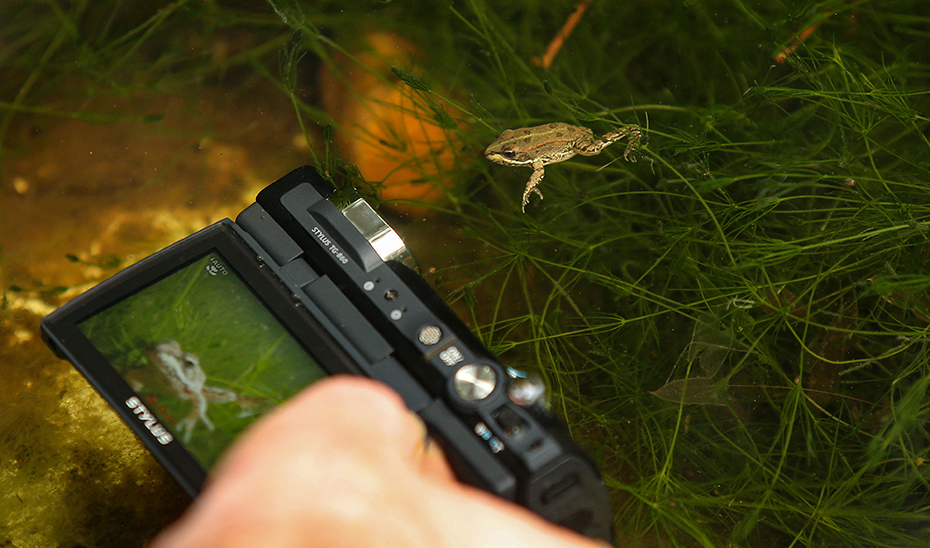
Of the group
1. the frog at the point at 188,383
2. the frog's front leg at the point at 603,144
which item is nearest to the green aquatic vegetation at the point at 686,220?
the frog's front leg at the point at 603,144

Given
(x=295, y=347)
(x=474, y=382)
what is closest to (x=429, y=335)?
(x=474, y=382)

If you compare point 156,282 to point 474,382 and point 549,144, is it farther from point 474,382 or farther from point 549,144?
point 549,144

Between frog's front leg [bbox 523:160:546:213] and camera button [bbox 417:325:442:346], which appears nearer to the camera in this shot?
camera button [bbox 417:325:442:346]

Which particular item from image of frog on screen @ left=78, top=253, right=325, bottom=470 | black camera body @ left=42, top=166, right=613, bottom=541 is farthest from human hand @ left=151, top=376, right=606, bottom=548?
image of frog on screen @ left=78, top=253, right=325, bottom=470

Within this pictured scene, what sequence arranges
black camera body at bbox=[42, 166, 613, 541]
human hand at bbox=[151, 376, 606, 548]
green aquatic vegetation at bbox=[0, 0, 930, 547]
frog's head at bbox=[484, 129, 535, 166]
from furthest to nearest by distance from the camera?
frog's head at bbox=[484, 129, 535, 166]
green aquatic vegetation at bbox=[0, 0, 930, 547]
black camera body at bbox=[42, 166, 613, 541]
human hand at bbox=[151, 376, 606, 548]

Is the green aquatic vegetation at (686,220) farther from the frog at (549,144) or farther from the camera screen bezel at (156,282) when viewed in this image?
the camera screen bezel at (156,282)

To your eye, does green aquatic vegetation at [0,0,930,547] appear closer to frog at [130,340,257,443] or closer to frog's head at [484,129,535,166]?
frog's head at [484,129,535,166]
